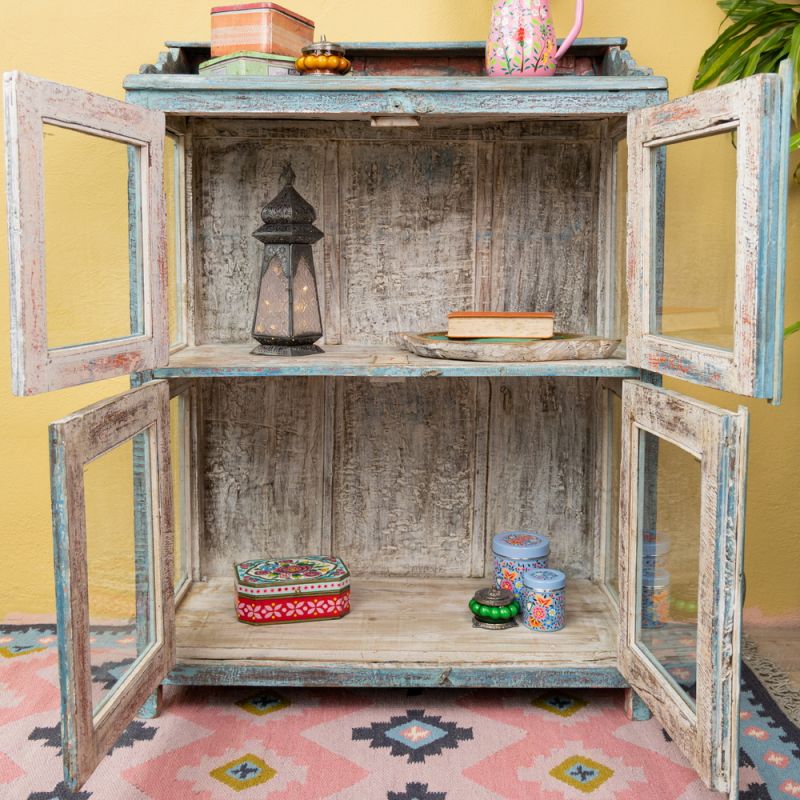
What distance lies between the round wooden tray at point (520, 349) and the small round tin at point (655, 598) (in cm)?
45

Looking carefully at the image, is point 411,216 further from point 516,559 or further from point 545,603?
point 545,603

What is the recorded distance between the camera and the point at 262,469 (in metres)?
2.41

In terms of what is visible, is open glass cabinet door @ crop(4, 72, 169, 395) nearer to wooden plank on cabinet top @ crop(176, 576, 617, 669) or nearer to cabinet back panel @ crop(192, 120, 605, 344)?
cabinet back panel @ crop(192, 120, 605, 344)

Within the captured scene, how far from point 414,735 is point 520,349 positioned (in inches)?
30.8

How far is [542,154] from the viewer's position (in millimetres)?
2295

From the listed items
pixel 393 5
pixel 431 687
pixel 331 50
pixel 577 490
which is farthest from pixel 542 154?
pixel 431 687

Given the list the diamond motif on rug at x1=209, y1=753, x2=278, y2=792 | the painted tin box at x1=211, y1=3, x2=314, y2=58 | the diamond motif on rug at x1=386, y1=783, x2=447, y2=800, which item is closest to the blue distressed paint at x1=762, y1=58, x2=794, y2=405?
the diamond motif on rug at x1=386, y1=783, x2=447, y2=800

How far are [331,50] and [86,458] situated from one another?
91 cm

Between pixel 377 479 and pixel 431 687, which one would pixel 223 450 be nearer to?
pixel 377 479

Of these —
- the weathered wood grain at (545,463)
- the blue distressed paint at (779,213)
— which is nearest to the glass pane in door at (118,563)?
the weathered wood grain at (545,463)

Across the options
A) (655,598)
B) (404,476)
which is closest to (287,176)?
(404,476)

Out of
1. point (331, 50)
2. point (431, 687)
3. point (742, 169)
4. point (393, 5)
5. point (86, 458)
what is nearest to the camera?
point (742, 169)

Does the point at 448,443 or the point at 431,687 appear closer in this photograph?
the point at 431,687

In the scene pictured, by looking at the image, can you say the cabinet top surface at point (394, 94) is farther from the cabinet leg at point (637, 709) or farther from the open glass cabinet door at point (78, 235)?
the cabinet leg at point (637, 709)
